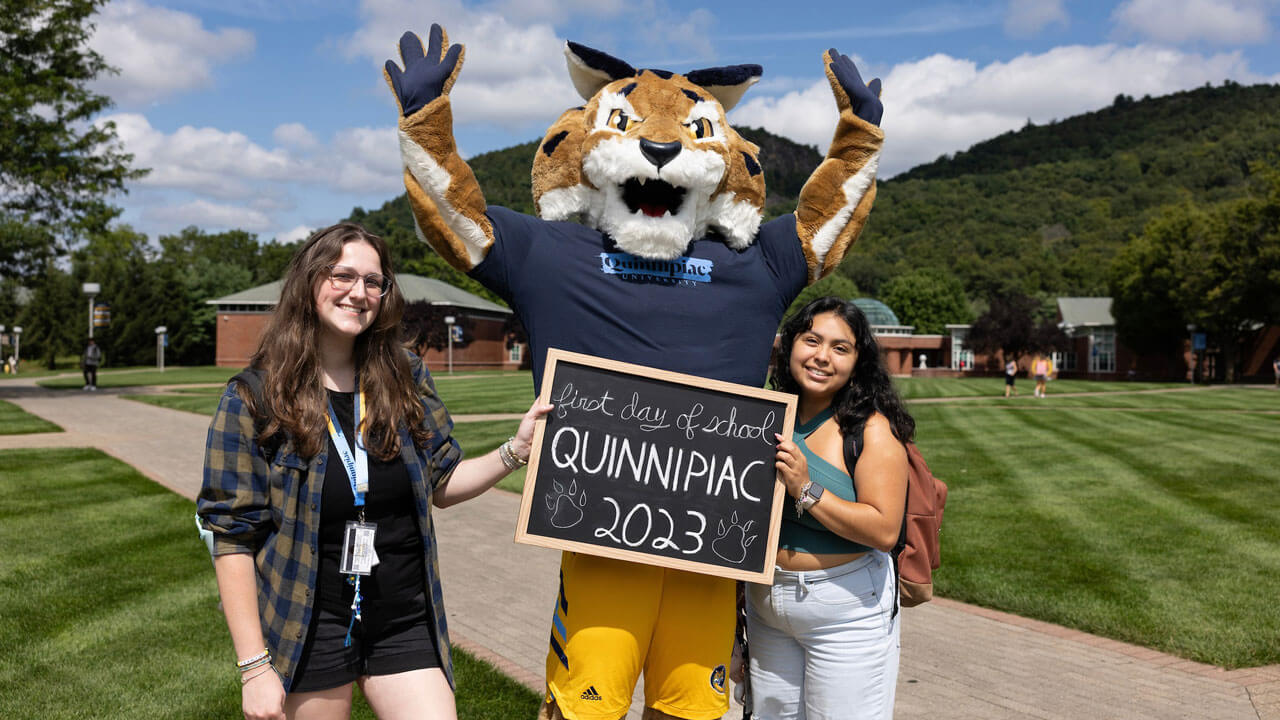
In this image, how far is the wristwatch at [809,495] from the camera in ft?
9.26

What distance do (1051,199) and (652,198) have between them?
130 meters

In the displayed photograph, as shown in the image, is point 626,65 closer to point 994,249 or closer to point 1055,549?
point 1055,549

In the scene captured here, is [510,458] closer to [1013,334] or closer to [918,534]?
[918,534]

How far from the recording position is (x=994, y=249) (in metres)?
101

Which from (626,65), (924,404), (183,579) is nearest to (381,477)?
(626,65)

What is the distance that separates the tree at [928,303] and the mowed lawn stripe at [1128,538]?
239ft

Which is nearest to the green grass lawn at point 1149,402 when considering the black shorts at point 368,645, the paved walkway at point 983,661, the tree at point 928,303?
the paved walkway at point 983,661

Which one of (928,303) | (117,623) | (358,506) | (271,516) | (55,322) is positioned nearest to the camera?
(271,516)

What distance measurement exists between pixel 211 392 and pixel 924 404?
2212 centimetres

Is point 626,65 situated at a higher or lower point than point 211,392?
higher

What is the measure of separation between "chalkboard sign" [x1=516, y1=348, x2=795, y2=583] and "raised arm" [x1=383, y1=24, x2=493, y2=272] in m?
0.81

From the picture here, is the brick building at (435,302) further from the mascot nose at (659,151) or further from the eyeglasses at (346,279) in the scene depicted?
the eyeglasses at (346,279)

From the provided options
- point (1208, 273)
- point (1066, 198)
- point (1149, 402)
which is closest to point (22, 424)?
point (1149, 402)

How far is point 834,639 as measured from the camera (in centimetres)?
292
